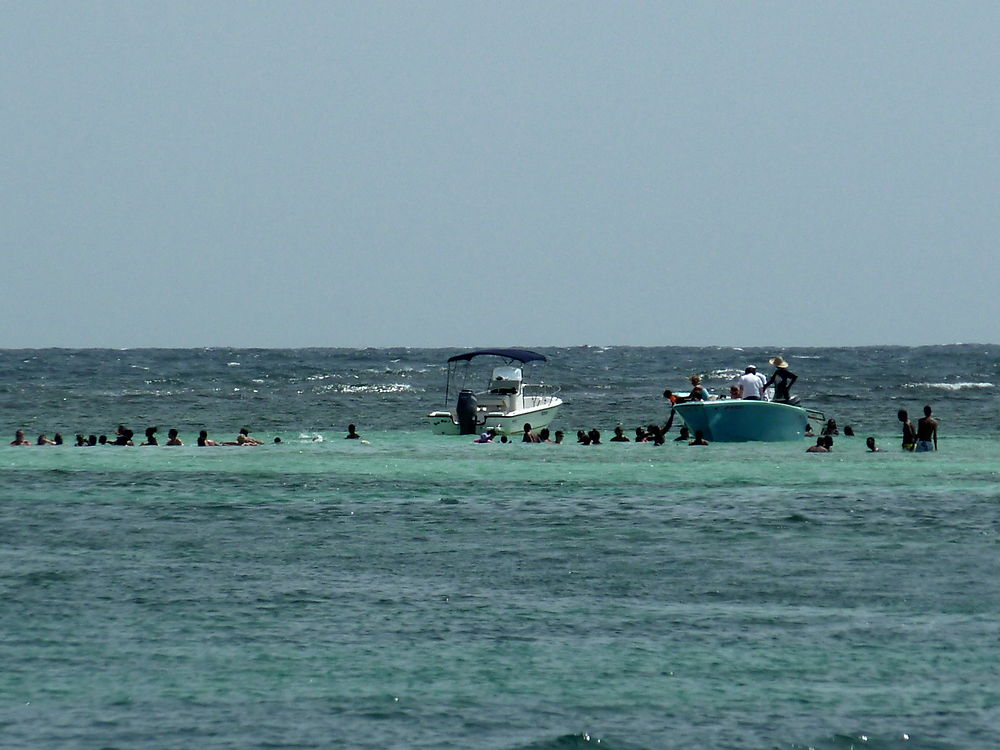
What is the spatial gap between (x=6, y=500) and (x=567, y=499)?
9.24m

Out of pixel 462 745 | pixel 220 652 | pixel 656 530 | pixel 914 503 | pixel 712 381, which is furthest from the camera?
pixel 712 381

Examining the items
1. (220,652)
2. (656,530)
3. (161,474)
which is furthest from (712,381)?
(220,652)

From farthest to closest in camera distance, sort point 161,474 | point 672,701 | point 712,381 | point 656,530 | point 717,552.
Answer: point 712,381 → point 161,474 → point 656,530 → point 717,552 → point 672,701

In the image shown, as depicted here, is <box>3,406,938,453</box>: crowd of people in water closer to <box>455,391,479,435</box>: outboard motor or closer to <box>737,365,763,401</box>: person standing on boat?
<box>455,391,479,435</box>: outboard motor

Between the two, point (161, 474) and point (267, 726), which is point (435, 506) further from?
point (267, 726)

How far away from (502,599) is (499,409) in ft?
80.3

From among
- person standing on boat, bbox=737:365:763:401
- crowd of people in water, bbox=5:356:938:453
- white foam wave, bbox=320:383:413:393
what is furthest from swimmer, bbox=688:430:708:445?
white foam wave, bbox=320:383:413:393

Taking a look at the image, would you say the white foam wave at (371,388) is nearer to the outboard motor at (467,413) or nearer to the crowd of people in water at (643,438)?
the outboard motor at (467,413)

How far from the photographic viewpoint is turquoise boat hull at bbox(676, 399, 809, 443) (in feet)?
101

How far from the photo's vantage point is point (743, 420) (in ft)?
102

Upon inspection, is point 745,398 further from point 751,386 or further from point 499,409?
point 499,409

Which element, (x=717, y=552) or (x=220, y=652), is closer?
(x=220, y=652)

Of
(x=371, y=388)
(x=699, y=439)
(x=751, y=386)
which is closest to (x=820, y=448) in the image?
(x=751, y=386)

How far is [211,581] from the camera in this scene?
15.2 meters
